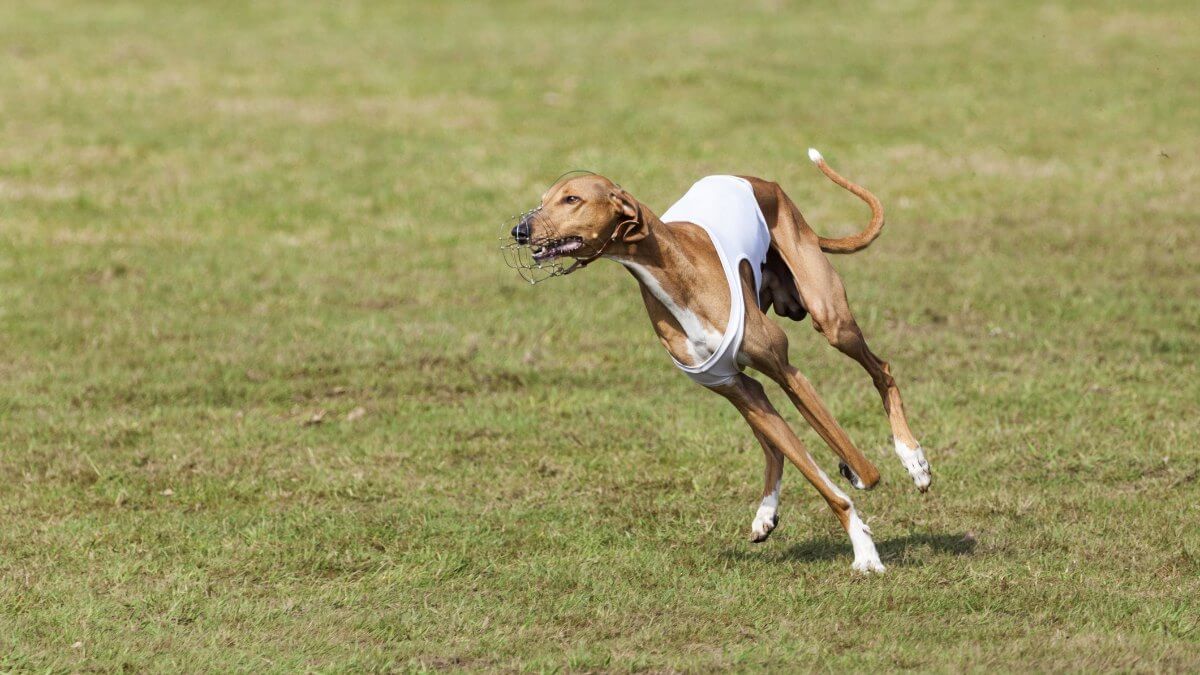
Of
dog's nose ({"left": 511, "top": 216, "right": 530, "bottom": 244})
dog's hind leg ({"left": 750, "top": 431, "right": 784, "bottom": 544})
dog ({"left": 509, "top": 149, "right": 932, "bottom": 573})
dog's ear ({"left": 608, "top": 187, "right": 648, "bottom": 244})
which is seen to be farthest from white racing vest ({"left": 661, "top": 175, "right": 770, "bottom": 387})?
dog's nose ({"left": 511, "top": 216, "right": 530, "bottom": 244})

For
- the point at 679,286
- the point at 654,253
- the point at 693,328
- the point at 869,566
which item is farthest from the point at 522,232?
the point at 869,566

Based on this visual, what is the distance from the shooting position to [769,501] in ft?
25.4

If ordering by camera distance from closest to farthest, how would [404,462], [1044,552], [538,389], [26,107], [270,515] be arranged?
[1044,552] → [270,515] → [404,462] → [538,389] → [26,107]

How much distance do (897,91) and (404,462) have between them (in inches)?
512

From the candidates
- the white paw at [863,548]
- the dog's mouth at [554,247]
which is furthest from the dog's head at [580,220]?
the white paw at [863,548]

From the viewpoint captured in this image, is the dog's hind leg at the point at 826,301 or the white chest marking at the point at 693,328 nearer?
the white chest marking at the point at 693,328

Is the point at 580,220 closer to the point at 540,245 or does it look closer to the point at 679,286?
the point at 540,245

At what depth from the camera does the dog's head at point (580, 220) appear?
21.4 ft

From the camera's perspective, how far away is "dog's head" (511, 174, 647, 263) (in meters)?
6.54

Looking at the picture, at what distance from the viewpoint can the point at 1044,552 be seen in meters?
7.94

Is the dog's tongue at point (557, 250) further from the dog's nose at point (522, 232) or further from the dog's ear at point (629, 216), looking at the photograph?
the dog's ear at point (629, 216)

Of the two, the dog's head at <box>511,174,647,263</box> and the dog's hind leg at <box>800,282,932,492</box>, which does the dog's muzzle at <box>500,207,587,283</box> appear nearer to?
the dog's head at <box>511,174,647,263</box>

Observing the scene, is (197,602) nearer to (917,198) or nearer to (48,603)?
(48,603)

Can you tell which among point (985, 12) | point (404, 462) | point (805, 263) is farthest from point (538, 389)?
point (985, 12)
